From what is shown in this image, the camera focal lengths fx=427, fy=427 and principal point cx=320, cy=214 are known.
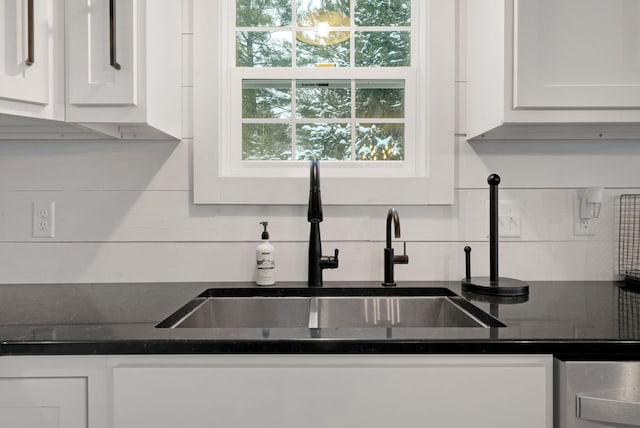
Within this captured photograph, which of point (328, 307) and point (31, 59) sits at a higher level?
point (31, 59)

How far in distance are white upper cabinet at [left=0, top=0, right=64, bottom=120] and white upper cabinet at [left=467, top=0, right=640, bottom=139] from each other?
1.24 metres

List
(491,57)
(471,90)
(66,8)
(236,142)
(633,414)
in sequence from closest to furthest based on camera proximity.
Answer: (633,414)
(66,8)
(491,57)
(471,90)
(236,142)

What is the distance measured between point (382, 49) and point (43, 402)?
5.04 ft

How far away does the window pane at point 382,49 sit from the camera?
167 centimetres

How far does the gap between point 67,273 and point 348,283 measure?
39.6 inches

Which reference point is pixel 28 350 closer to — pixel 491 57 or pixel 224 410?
pixel 224 410

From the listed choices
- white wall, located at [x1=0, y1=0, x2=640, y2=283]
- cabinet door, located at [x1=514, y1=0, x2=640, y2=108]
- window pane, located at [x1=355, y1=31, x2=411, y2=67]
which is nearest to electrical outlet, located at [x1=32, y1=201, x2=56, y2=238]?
white wall, located at [x1=0, y1=0, x2=640, y2=283]

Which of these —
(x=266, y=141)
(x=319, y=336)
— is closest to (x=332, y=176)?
(x=266, y=141)

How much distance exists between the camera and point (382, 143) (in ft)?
5.46

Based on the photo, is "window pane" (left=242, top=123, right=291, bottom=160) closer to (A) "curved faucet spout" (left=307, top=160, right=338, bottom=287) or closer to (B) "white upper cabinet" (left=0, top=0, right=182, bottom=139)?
(A) "curved faucet spout" (left=307, top=160, right=338, bottom=287)

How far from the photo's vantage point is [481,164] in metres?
1.55

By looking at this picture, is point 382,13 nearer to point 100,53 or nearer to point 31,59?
point 100,53

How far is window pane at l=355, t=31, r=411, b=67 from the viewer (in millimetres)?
1666

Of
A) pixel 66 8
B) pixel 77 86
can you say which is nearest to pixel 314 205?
pixel 77 86
